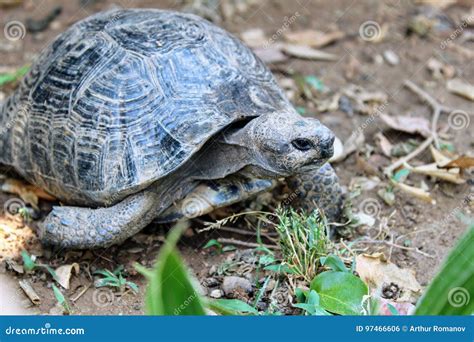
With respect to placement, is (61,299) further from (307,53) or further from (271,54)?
(307,53)

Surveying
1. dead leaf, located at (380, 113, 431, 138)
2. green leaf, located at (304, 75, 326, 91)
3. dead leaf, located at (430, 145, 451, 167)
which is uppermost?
green leaf, located at (304, 75, 326, 91)

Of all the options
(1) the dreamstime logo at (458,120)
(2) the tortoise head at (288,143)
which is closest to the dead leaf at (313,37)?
(1) the dreamstime logo at (458,120)

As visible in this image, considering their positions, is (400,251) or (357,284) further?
(400,251)

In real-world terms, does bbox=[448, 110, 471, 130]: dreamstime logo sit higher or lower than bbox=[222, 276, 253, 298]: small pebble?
higher

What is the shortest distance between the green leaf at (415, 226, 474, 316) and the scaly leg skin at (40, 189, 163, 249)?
2.18 m

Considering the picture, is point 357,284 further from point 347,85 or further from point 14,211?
point 347,85

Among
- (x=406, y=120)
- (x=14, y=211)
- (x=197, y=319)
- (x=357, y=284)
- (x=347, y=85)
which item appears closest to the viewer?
(x=197, y=319)

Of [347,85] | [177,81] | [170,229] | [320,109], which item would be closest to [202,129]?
[177,81]

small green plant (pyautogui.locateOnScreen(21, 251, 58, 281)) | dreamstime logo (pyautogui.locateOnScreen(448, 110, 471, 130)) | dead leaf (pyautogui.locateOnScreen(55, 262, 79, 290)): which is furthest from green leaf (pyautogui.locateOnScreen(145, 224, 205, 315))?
dreamstime logo (pyautogui.locateOnScreen(448, 110, 471, 130))

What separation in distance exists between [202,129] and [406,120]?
2.51m

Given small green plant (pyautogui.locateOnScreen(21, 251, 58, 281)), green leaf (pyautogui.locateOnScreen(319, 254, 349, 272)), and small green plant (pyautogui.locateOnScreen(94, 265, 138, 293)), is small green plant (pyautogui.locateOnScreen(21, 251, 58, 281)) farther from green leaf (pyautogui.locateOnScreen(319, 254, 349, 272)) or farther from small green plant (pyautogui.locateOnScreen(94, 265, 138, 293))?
green leaf (pyautogui.locateOnScreen(319, 254, 349, 272))

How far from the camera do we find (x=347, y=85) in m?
7.01

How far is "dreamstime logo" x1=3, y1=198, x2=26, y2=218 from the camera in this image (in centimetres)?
522
